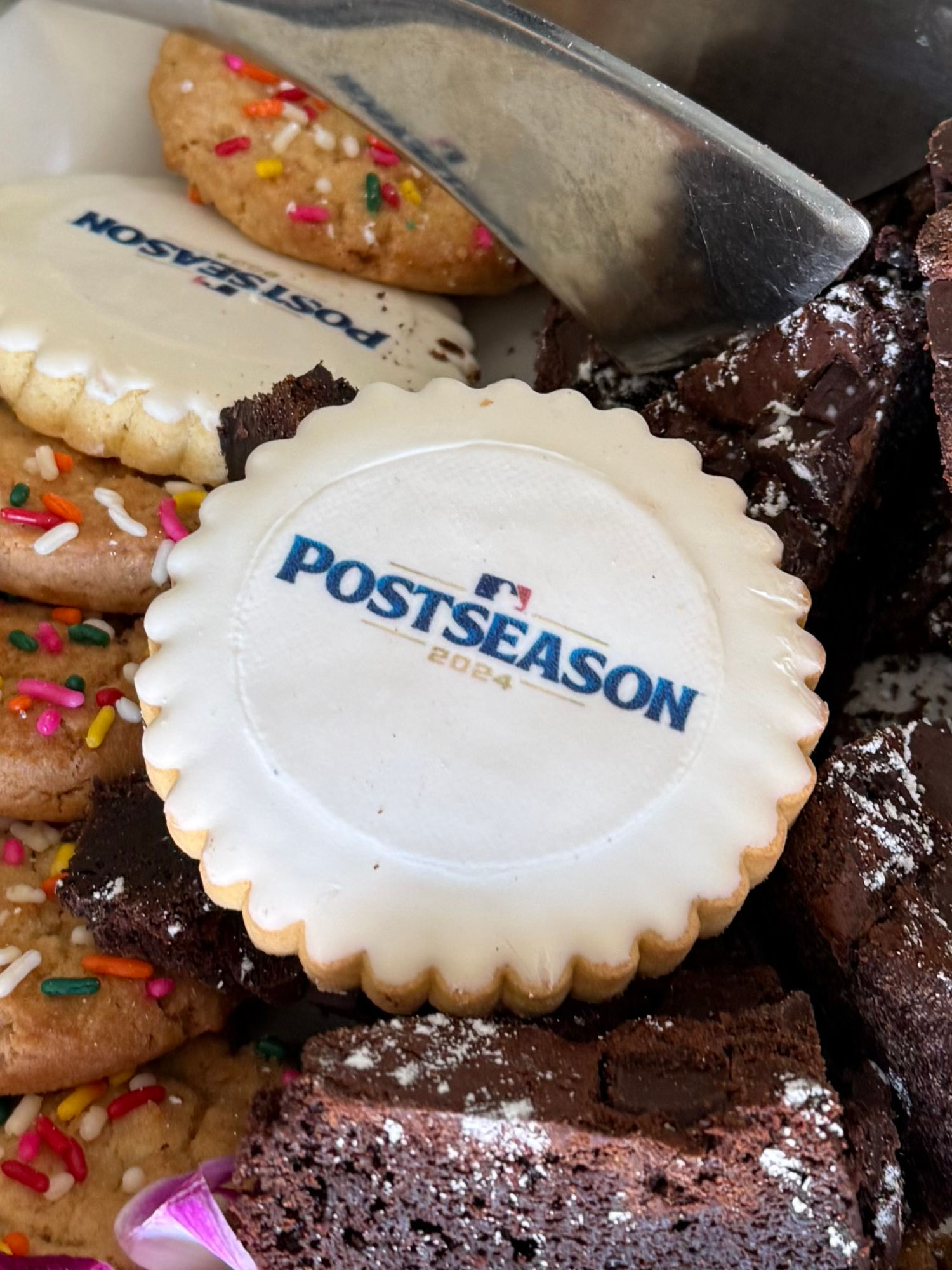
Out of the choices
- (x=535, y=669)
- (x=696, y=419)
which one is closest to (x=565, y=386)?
(x=696, y=419)

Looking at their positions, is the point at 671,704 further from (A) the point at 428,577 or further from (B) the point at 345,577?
(B) the point at 345,577

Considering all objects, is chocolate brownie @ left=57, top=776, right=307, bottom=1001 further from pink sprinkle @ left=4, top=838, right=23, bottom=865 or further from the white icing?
the white icing

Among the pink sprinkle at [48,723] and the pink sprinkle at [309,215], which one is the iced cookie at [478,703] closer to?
the pink sprinkle at [48,723]

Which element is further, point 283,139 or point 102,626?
point 283,139

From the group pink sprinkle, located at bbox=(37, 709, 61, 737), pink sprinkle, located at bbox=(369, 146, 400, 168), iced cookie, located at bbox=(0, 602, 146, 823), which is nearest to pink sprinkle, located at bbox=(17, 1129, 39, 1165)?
iced cookie, located at bbox=(0, 602, 146, 823)

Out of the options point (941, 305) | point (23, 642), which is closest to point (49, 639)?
point (23, 642)

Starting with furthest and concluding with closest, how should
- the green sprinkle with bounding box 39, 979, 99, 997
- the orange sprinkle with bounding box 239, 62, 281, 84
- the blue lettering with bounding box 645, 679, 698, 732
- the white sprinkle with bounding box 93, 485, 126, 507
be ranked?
the orange sprinkle with bounding box 239, 62, 281, 84, the white sprinkle with bounding box 93, 485, 126, 507, the green sprinkle with bounding box 39, 979, 99, 997, the blue lettering with bounding box 645, 679, 698, 732

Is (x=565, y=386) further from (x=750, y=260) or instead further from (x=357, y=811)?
(x=357, y=811)

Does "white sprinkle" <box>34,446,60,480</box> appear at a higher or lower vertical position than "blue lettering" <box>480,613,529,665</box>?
lower
